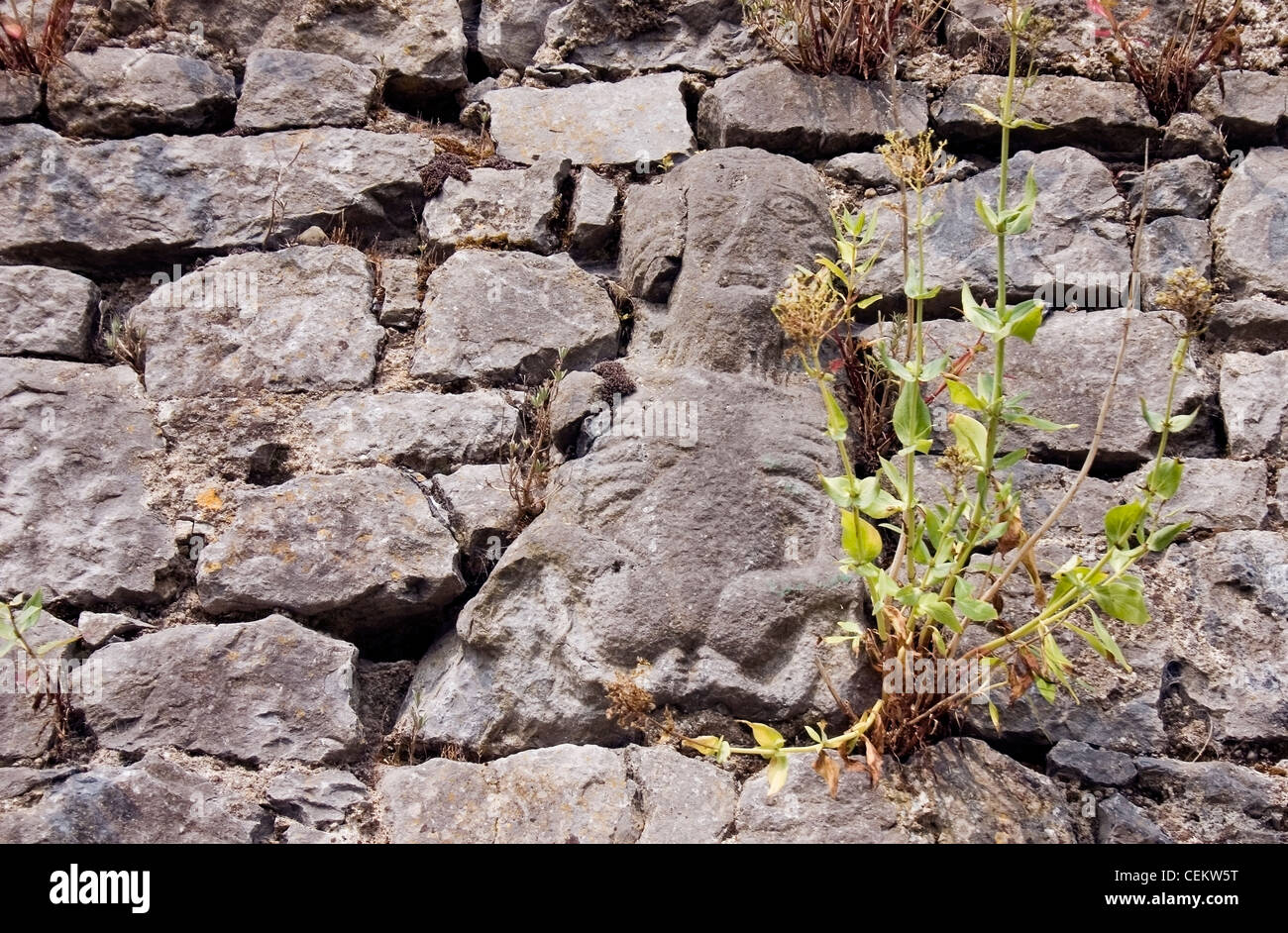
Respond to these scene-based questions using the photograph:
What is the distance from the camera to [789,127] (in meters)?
3.29

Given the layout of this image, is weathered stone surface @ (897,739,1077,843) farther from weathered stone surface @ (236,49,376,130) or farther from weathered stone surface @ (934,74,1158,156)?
weathered stone surface @ (236,49,376,130)

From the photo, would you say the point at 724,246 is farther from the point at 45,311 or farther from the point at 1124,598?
the point at 45,311

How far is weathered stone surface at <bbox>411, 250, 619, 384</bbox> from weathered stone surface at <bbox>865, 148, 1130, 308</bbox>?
2.40ft

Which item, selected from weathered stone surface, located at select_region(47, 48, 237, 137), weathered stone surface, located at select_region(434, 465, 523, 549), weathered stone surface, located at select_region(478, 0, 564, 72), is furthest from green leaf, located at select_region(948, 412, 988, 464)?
weathered stone surface, located at select_region(47, 48, 237, 137)

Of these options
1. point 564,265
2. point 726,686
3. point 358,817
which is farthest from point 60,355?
point 726,686

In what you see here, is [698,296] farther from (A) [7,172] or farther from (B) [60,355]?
(A) [7,172]

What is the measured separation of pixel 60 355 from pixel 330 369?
27.0 inches

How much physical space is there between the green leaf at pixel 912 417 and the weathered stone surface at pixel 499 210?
4.28 ft

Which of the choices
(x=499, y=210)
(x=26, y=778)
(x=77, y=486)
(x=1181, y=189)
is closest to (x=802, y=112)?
(x=499, y=210)

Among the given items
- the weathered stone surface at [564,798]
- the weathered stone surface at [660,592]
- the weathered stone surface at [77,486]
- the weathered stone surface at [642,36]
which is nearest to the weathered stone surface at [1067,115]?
the weathered stone surface at [642,36]

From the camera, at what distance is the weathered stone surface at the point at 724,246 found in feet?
9.27

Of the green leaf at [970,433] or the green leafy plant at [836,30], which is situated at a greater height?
the green leafy plant at [836,30]

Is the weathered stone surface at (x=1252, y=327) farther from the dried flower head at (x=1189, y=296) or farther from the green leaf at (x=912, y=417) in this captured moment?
the green leaf at (x=912, y=417)

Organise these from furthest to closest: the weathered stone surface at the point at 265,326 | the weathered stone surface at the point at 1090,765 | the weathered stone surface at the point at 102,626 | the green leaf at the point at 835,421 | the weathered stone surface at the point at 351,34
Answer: the weathered stone surface at the point at 351,34
the weathered stone surface at the point at 265,326
the weathered stone surface at the point at 102,626
the weathered stone surface at the point at 1090,765
the green leaf at the point at 835,421
